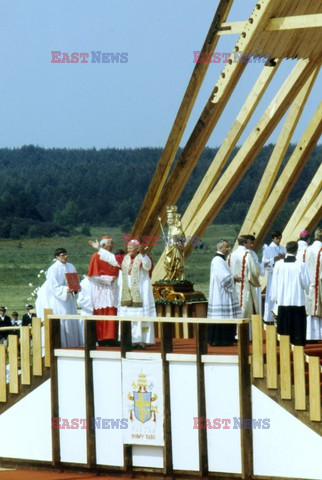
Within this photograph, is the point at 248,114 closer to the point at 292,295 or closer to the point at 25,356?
the point at 292,295

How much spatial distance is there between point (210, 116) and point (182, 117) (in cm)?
58

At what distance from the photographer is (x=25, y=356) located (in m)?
14.8

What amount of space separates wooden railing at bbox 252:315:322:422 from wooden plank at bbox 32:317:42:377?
2.53m

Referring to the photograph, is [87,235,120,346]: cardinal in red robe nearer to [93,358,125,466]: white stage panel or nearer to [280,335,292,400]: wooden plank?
[93,358,125,466]: white stage panel

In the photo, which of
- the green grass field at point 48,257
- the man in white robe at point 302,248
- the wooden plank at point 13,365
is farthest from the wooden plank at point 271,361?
the green grass field at point 48,257

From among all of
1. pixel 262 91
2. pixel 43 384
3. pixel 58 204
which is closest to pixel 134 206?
pixel 58 204

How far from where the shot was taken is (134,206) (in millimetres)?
58031

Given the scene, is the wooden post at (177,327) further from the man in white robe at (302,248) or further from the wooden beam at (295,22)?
the wooden beam at (295,22)

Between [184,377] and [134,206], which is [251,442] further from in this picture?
[134,206]

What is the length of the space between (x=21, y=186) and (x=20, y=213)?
293 centimetres

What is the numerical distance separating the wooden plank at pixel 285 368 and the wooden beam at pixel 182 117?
5.83 m

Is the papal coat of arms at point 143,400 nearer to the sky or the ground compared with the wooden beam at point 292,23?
nearer to the ground

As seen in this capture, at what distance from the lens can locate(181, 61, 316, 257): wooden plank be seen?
1880 cm

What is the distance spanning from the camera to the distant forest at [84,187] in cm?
5688
